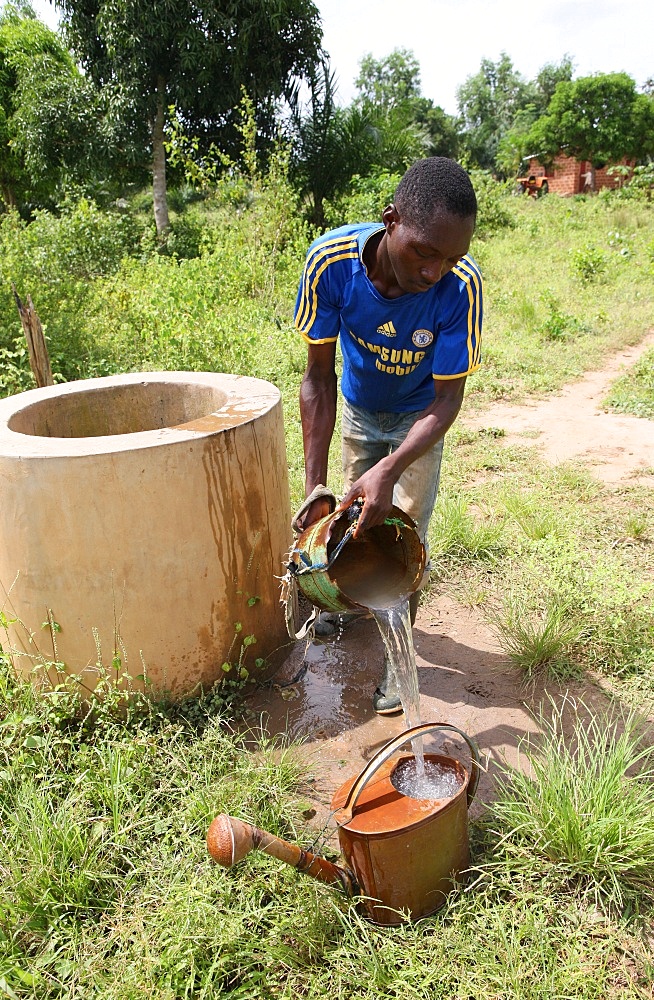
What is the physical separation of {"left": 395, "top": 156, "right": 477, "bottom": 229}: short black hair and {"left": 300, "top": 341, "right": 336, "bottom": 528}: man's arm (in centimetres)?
58

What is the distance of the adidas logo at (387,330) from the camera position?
2355 mm

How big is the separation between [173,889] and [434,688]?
4.30 feet

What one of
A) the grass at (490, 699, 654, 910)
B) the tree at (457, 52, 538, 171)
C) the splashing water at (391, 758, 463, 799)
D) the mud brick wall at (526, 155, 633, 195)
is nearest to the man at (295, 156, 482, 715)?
the splashing water at (391, 758, 463, 799)

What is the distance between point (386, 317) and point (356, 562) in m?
0.78

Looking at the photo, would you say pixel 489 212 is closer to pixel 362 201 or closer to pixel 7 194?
pixel 362 201

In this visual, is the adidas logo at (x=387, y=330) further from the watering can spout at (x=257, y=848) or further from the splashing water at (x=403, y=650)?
the watering can spout at (x=257, y=848)

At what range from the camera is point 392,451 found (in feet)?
9.03

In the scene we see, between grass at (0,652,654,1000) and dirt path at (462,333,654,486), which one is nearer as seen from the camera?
grass at (0,652,654,1000)

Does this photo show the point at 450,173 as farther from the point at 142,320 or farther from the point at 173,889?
the point at 142,320

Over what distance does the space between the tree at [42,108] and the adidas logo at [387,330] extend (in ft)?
46.8

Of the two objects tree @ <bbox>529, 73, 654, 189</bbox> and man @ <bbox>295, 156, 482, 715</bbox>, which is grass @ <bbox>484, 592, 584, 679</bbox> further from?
tree @ <bbox>529, 73, 654, 189</bbox>

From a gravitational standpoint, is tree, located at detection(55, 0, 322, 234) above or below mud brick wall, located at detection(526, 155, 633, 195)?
above

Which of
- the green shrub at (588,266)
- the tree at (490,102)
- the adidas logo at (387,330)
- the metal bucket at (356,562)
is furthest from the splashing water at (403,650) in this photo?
the tree at (490,102)

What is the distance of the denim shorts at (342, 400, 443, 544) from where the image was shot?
2643 millimetres
